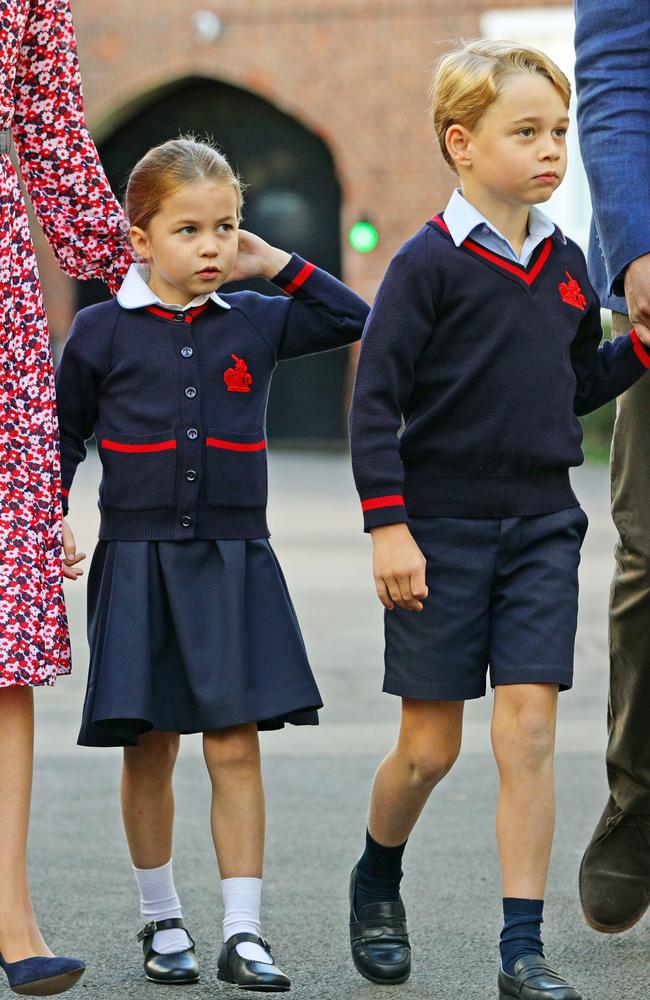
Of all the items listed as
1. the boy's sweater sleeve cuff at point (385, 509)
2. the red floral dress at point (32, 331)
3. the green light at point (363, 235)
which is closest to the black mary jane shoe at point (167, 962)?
the red floral dress at point (32, 331)

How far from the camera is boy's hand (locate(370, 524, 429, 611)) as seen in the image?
3.12m

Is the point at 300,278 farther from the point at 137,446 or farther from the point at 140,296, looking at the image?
the point at 137,446

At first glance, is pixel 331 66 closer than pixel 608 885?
No

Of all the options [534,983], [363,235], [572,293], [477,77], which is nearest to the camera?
[534,983]

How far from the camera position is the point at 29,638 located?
3127 millimetres

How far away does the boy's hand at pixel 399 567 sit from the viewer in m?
3.12

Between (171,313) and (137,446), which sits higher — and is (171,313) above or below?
above

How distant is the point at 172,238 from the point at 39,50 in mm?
468

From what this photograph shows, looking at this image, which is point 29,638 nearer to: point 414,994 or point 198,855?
point 414,994

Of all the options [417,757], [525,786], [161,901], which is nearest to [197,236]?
[417,757]

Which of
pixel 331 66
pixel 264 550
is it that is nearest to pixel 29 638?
pixel 264 550

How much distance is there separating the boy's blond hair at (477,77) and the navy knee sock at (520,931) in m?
1.40

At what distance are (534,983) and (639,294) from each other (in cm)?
127

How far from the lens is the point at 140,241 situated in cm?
338
